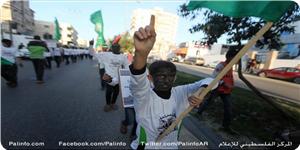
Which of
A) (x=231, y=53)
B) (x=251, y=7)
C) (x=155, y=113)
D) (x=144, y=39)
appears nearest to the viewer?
(x=144, y=39)

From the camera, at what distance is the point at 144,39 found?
1438mm

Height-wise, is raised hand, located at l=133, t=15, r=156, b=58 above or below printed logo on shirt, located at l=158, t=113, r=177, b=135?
above

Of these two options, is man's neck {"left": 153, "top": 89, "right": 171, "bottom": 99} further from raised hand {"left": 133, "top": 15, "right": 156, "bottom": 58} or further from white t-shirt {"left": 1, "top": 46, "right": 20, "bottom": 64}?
white t-shirt {"left": 1, "top": 46, "right": 20, "bottom": 64}

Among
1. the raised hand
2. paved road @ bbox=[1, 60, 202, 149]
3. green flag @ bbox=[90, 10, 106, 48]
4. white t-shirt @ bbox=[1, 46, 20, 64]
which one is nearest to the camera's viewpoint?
the raised hand

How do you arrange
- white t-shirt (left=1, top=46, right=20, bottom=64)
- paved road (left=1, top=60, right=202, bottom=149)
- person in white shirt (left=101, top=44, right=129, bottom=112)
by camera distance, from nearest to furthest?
paved road (left=1, top=60, right=202, bottom=149)
person in white shirt (left=101, top=44, right=129, bottom=112)
white t-shirt (left=1, top=46, right=20, bottom=64)

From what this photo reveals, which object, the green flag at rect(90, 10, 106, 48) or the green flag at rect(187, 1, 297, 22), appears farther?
the green flag at rect(90, 10, 106, 48)

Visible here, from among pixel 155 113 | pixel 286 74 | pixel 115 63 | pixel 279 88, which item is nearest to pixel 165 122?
pixel 155 113

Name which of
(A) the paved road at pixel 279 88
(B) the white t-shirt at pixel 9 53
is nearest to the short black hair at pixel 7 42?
(B) the white t-shirt at pixel 9 53

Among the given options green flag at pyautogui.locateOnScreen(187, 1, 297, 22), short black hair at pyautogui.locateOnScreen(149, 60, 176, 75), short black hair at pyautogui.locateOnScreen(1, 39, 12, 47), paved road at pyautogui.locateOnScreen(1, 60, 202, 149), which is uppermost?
green flag at pyautogui.locateOnScreen(187, 1, 297, 22)

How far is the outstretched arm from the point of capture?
1411 millimetres

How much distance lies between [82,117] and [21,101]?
76.6 inches

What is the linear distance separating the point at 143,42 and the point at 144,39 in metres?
0.02

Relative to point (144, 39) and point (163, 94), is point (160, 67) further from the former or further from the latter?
point (144, 39)

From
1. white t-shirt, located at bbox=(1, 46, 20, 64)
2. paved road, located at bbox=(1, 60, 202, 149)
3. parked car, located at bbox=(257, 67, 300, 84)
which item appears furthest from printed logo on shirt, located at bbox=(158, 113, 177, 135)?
parked car, located at bbox=(257, 67, 300, 84)
